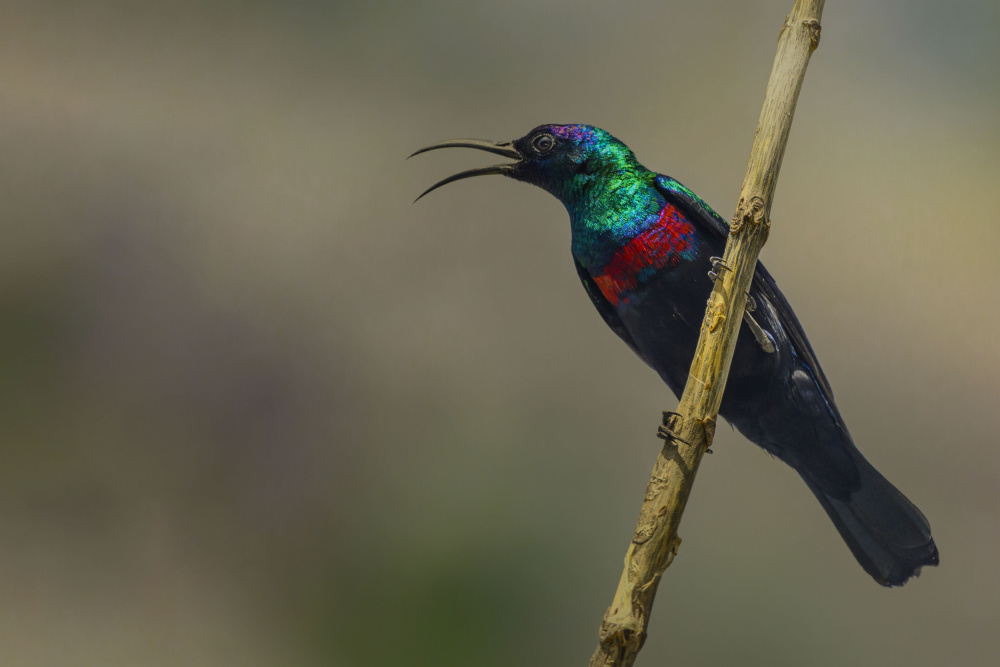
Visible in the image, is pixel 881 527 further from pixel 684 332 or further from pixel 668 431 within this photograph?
pixel 668 431

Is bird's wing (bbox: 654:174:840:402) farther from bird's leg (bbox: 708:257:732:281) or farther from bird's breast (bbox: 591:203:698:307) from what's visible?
bird's leg (bbox: 708:257:732:281)

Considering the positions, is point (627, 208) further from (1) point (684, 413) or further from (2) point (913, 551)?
(2) point (913, 551)

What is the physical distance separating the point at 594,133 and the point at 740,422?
101cm

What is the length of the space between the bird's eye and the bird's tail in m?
1.31

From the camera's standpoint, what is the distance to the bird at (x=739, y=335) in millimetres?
2248

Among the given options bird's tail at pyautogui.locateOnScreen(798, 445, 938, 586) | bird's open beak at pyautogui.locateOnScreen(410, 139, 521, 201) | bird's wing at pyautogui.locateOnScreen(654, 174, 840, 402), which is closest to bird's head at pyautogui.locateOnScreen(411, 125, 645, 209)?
bird's open beak at pyautogui.locateOnScreen(410, 139, 521, 201)

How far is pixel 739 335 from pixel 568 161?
0.76 meters

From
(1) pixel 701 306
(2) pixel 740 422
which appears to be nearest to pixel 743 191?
(1) pixel 701 306

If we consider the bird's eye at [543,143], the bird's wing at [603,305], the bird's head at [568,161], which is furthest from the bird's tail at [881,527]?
the bird's eye at [543,143]

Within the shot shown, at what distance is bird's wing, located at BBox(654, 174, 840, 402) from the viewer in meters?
2.30

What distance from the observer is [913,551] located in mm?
2297

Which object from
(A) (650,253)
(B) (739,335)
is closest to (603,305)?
(A) (650,253)

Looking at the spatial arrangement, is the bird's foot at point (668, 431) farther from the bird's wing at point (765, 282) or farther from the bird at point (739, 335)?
the bird's wing at point (765, 282)

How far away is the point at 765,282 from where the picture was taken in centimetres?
230
